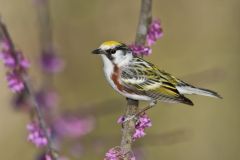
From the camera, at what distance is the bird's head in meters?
4.55

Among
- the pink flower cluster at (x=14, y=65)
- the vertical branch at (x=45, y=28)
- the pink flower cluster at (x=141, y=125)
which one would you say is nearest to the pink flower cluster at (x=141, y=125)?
the pink flower cluster at (x=141, y=125)

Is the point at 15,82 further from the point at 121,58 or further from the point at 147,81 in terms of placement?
the point at 147,81

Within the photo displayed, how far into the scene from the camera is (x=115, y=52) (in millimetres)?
4633

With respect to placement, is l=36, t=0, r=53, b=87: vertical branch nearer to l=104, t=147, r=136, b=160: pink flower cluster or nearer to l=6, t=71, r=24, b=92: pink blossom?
l=6, t=71, r=24, b=92: pink blossom

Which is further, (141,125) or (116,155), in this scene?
(141,125)

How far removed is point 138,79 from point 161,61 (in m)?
4.71

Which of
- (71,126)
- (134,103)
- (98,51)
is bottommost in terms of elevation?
(71,126)

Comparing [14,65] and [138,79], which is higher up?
[14,65]

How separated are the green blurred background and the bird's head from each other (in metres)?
3.56

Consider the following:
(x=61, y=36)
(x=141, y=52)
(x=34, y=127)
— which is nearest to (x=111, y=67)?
(x=141, y=52)

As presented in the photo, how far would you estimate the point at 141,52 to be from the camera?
4.39 metres

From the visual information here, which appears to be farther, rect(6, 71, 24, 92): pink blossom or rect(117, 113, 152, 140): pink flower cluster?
rect(6, 71, 24, 92): pink blossom

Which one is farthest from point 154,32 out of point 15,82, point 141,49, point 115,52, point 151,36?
point 15,82

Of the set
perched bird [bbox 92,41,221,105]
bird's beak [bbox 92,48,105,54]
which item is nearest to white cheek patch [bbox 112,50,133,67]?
perched bird [bbox 92,41,221,105]
